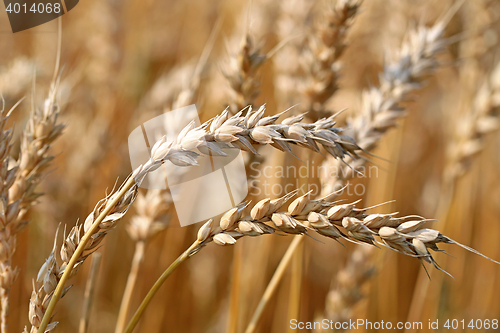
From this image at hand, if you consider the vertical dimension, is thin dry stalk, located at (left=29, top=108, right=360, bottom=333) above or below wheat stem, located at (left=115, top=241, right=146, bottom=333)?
above

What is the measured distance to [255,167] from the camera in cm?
80

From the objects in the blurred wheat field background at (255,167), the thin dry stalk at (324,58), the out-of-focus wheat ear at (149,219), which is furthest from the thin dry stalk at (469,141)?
the out-of-focus wheat ear at (149,219)

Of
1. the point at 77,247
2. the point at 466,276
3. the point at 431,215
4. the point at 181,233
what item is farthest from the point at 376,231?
the point at 431,215

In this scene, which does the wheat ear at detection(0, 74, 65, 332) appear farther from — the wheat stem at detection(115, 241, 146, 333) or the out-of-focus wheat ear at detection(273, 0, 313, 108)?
the out-of-focus wheat ear at detection(273, 0, 313, 108)

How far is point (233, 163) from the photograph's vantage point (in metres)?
0.74

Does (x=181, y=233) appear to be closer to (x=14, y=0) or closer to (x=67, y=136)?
(x=67, y=136)

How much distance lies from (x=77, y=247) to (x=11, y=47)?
1.65 metres

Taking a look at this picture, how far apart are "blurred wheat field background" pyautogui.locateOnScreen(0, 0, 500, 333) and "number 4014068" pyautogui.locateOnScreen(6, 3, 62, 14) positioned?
0.42 feet

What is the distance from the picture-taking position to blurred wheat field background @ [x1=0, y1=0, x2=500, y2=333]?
0.89 meters

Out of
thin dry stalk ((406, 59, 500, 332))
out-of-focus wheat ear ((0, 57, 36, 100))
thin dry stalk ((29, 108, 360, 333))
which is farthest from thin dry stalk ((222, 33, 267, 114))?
thin dry stalk ((406, 59, 500, 332))

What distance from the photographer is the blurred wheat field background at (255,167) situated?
886mm

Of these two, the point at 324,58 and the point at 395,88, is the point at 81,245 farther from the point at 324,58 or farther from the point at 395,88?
the point at 395,88

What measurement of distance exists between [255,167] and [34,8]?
3.31ft

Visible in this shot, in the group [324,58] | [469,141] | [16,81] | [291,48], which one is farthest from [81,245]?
[469,141]
